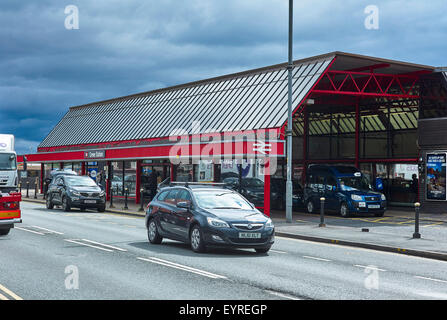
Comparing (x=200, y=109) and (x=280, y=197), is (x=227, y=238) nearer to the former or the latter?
(x=280, y=197)

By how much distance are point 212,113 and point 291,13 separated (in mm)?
11558

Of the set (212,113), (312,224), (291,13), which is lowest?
(312,224)

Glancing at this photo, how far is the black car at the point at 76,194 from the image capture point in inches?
1131

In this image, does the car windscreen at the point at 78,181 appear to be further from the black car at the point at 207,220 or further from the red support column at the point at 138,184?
the black car at the point at 207,220

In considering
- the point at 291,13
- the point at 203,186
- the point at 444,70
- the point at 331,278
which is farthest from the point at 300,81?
the point at 331,278

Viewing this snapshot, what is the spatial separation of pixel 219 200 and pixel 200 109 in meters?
21.1

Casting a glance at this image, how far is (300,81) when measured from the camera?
27031mm

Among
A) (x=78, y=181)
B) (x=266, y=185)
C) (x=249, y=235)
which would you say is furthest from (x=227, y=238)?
(x=78, y=181)

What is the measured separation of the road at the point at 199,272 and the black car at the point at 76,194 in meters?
12.7

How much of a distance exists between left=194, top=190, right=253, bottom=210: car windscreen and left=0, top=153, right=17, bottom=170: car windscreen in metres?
10.6

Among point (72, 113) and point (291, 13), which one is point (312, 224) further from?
point (72, 113)

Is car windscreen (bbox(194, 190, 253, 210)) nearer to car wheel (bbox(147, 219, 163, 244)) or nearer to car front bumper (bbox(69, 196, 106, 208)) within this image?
car wheel (bbox(147, 219, 163, 244))

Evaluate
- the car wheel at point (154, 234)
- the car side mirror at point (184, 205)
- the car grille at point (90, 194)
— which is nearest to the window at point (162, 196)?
the car wheel at point (154, 234)
